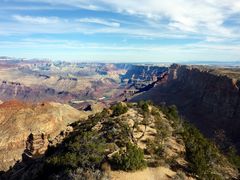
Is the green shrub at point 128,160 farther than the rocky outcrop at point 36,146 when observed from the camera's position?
No

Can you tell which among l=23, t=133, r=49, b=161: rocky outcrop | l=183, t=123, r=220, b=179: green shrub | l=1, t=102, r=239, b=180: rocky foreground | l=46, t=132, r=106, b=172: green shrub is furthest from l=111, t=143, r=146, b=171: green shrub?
l=23, t=133, r=49, b=161: rocky outcrop

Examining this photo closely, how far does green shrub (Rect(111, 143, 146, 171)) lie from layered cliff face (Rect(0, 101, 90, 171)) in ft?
128

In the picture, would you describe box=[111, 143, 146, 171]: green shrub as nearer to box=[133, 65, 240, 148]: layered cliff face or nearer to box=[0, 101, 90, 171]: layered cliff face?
box=[0, 101, 90, 171]: layered cliff face

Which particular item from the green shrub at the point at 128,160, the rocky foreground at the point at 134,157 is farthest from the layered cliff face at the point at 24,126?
the green shrub at the point at 128,160

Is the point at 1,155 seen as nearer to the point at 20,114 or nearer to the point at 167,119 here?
the point at 20,114

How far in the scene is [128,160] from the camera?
110ft

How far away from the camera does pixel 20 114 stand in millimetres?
91000

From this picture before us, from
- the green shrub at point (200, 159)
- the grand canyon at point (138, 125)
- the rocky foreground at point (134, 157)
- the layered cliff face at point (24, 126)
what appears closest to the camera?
the rocky foreground at point (134, 157)

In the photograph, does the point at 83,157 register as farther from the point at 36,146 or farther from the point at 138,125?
the point at 36,146

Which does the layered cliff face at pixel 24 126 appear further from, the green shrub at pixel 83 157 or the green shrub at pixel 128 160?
the green shrub at pixel 128 160

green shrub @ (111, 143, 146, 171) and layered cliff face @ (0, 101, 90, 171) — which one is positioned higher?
green shrub @ (111, 143, 146, 171)

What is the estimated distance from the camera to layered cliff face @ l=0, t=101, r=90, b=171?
259ft

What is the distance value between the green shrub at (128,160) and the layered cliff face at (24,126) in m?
39.0

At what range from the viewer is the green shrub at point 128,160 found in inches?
1319
